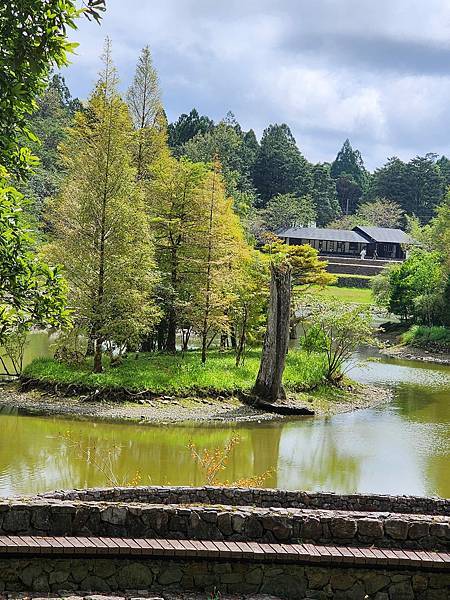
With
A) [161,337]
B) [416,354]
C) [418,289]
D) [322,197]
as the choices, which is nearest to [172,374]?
[161,337]

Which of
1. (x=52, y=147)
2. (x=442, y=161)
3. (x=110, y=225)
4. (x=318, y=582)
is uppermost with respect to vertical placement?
(x=442, y=161)

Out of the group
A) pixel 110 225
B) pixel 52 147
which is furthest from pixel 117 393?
pixel 52 147

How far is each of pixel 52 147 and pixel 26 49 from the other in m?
51.2

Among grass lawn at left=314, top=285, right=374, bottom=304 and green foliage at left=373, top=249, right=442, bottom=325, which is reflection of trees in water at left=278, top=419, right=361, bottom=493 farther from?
grass lawn at left=314, top=285, right=374, bottom=304

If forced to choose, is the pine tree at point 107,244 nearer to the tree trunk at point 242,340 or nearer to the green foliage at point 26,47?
the tree trunk at point 242,340

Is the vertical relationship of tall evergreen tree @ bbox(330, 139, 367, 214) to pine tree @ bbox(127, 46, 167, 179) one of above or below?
above

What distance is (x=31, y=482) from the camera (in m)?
12.5

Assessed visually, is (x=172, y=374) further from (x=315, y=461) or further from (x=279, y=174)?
(x=279, y=174)

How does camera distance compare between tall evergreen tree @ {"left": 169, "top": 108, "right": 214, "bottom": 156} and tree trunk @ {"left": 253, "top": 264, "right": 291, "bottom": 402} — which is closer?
tree trunk @ {"left": 253, "top": 264, "right": 291, "bottom": 402}

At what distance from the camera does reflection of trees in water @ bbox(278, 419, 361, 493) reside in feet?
44.6

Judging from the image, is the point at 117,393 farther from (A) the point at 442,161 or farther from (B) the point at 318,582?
(A) the point at 442,161

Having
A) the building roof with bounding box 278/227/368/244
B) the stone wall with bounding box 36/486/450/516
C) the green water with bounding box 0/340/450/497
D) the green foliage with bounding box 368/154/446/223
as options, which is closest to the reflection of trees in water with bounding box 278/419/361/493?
the green water with bounding box 0/340/450/497

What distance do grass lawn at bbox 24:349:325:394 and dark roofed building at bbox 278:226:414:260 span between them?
41.7 metres

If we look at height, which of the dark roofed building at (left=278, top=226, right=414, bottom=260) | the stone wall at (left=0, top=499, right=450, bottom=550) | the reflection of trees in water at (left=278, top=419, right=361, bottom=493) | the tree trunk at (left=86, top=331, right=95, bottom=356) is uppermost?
the dark roofed building at (left=278, top=226, right=414, bottom=260)
